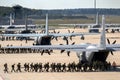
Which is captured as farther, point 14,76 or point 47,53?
point 47,53

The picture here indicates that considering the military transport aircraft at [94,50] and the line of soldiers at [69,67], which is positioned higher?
the military transport aircraft at [94,50]

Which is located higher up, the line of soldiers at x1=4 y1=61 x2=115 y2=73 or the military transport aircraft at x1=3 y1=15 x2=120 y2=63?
the military transport aircraft at x1=3 y1=15 x2=120 y2=63

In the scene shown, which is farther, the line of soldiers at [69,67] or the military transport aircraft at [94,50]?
the line of soldiers at [69,67]

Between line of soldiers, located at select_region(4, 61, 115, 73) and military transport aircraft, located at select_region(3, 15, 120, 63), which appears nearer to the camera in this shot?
military transport aircraft, located at select_region(3, 15, 120, 63)

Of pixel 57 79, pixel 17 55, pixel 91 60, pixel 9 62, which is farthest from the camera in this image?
pixel 17 55

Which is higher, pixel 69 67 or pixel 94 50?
pixel 94 50

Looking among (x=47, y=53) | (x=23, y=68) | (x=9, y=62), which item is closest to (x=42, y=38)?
(x=47, y=53)

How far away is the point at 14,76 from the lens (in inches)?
2267

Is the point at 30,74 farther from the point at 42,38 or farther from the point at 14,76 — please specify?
the point at 42,38

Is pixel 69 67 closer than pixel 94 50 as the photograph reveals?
No

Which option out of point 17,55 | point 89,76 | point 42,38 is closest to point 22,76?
point 89,76

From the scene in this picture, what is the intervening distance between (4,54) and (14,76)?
3105 cm

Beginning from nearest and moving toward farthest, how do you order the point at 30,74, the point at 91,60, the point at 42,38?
the point at 30,74
the point at 91,60
the point at 42,38

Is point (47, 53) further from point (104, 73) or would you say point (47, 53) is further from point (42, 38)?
point (104, 73)
